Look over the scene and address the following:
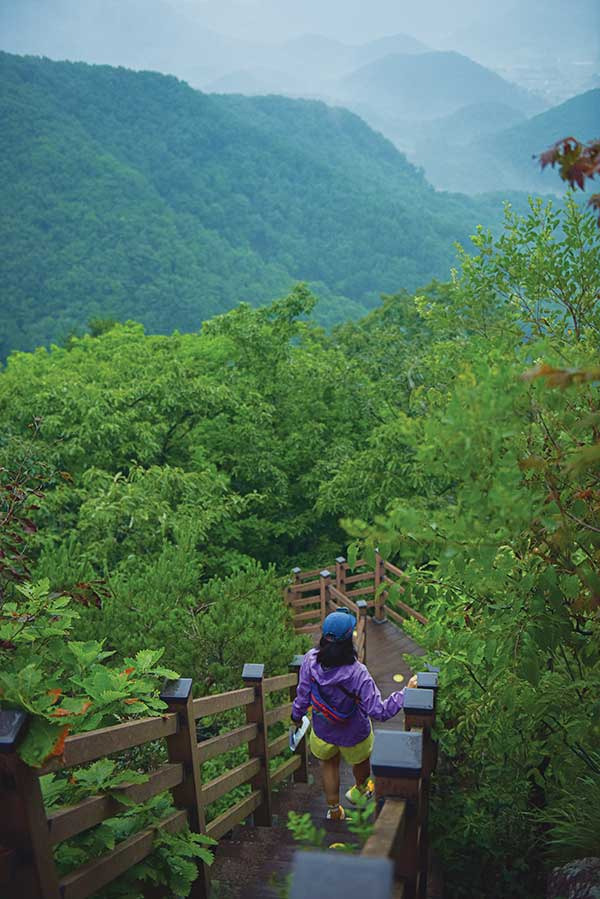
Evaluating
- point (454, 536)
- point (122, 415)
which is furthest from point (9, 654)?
point (122, 415)

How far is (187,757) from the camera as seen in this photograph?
3139 millimetres

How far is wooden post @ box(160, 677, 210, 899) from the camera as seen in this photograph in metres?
3.02

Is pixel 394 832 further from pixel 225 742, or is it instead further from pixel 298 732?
pixel 298 732

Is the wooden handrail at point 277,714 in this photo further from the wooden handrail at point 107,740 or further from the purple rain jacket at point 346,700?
the wooden handrail at point 107,740

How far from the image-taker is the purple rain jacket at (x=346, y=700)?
4047 mm

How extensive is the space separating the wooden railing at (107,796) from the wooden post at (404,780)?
924mm

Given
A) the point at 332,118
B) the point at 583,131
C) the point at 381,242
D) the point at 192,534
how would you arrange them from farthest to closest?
1. the point at 583,131
2. the point at 332,118
3. the point at 381,242
4. the point at 192,534

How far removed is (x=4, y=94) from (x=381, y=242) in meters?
54.7

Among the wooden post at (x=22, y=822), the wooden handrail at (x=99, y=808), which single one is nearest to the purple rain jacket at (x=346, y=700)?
the wooden handrail at (x=99, y=808)

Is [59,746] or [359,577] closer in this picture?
[59,746]

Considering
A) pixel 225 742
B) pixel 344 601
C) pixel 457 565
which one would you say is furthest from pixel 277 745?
pixel 344 601

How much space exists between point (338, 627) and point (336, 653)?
159 millimetres

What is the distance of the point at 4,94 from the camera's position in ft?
328

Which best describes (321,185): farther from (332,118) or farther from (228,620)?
(228,620)
